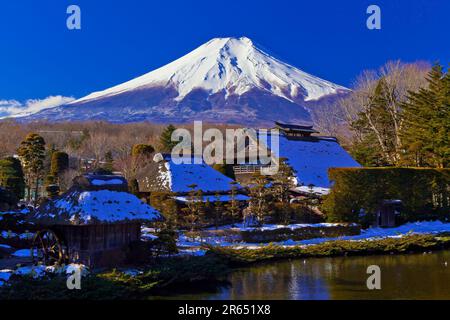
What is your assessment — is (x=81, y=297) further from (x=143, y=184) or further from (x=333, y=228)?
(x=143, y=184)

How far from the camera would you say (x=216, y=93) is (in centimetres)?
13462

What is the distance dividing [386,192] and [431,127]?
8753 millimetres

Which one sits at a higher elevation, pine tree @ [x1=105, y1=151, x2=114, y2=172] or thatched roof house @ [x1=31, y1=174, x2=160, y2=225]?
pine tree @ [x1=105, y1=151, x2=114, y2=172]

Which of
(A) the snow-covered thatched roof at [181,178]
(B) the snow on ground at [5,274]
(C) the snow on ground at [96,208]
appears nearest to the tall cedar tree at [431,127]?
(A) the snow-covered thatched roof at [181,178]

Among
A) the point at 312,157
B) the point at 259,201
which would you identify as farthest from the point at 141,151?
the point at 259,201

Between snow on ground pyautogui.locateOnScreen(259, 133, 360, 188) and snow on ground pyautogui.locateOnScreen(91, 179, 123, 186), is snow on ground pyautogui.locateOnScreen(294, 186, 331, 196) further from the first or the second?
snow on ground pyautogui.locateOnScreen(91, 179, 123, 186)

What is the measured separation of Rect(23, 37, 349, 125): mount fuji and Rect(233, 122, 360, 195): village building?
247 feet

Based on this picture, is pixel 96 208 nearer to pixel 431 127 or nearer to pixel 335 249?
pixel 335 249

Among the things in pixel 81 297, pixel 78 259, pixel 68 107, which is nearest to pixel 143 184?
pixel 78 259

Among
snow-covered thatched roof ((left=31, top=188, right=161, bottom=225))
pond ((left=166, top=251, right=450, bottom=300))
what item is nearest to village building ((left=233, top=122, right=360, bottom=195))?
pond ((left=166, top=251, right=450, bottom=300))

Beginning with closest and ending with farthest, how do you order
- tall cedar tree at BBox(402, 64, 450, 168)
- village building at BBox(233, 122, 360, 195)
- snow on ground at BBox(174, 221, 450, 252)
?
snow on ground at BBox(174, 221, 450, 252), village building at BBox(233, 122, 360, 195), tall cedar tree at BBox(402, 64, 450, 168)

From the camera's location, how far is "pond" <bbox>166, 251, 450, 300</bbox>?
1228 centimetres

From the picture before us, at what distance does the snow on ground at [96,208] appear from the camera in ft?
48.3

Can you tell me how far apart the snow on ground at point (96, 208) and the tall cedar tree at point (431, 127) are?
22.0 m
